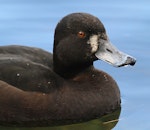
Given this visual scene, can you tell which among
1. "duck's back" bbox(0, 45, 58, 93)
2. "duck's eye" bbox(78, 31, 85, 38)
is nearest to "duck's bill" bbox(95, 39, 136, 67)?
"duck's eye" bbox(78, 31, 85, 38)

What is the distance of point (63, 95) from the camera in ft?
21.7

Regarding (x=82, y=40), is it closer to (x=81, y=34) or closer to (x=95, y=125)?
(x=81, y=34)

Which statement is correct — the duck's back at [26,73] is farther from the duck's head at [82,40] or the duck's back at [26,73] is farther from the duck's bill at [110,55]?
the duck's bill at [110,55]

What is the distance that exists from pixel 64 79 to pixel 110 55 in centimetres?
50

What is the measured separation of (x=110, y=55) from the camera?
671 centimetres

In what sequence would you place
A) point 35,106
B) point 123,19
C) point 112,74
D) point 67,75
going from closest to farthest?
point 35,106 < point 67,75 < point 112,74 < point 123,19

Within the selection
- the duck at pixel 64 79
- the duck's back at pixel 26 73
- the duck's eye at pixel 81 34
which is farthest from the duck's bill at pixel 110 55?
the duck's back at pixel 26 73

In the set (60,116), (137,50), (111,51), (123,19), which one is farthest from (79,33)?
(123,19)

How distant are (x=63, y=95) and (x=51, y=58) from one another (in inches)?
23.6

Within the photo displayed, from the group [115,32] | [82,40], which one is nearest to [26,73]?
[82,40]

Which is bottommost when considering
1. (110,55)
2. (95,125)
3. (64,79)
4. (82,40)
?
(95,125)

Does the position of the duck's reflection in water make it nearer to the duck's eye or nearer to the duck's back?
the duck's back

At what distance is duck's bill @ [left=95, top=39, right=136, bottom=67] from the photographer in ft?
21.7

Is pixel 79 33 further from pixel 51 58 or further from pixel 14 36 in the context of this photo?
pixel 14 36
